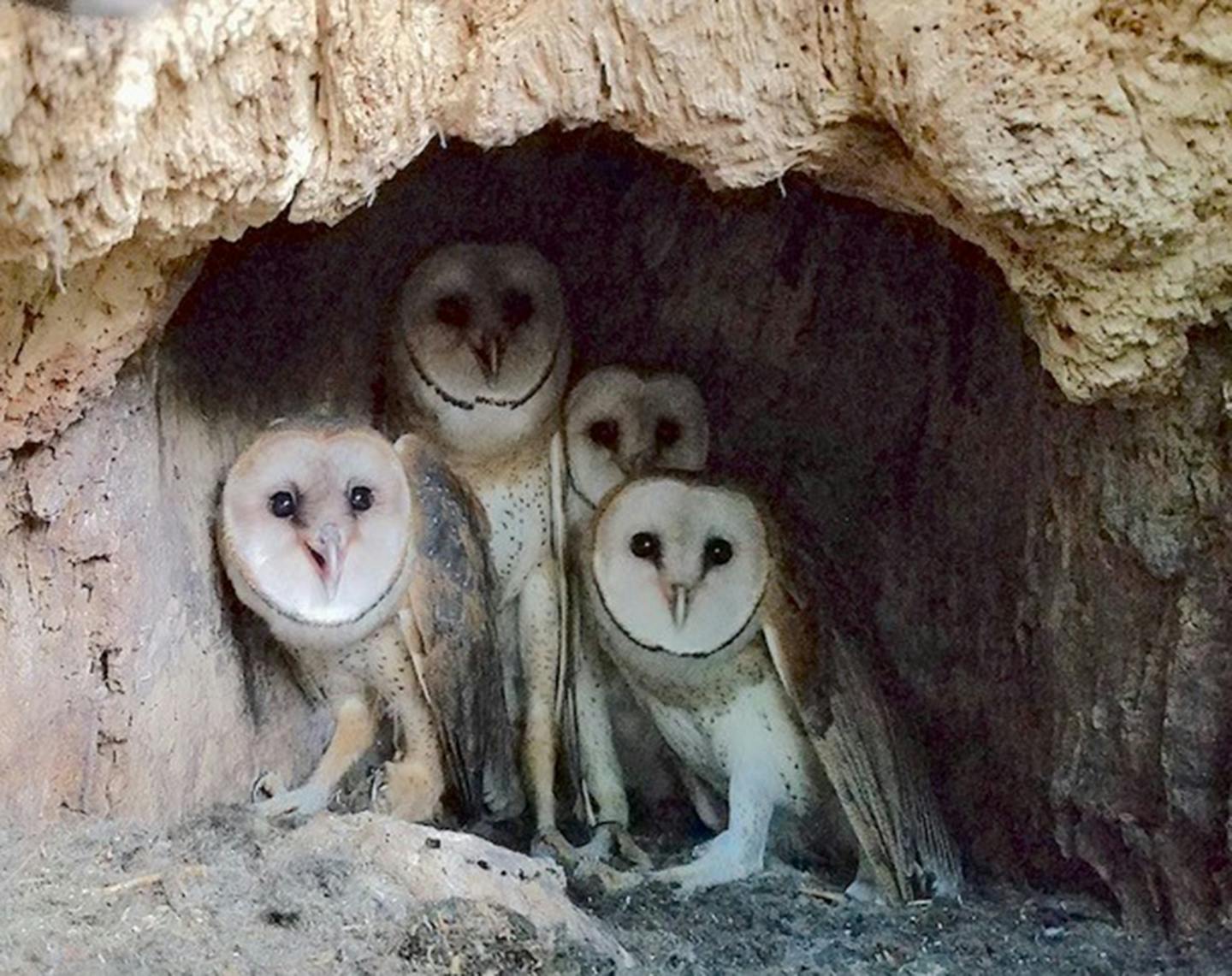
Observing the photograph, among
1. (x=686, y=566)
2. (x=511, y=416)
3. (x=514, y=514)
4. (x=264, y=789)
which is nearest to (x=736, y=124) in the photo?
(x=686, y=566)

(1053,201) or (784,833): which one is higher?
(1053,201)

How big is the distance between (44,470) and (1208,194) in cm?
132

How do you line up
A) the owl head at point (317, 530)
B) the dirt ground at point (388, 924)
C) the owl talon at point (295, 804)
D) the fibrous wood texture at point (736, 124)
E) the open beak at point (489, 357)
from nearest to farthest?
the fibrous wood texture at point (736, 124)
the dirt ground at point (388, 924)
the owl talon at point (295, 804)
the owl head at point (317, 530)
the open beak at point (489, 357)

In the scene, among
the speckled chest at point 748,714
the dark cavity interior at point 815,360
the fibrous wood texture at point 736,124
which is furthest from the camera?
the speckled chest at point 748,714

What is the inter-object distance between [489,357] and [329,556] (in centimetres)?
48

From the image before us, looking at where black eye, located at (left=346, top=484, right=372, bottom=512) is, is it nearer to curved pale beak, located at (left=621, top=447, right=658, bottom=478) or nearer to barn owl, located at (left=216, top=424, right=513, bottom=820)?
barn owl, located at (left=216, top=424, right=513, bottom=820)

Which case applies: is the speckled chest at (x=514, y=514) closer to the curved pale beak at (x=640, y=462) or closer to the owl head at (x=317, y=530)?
the curved pale beak at (x=640, y=462)

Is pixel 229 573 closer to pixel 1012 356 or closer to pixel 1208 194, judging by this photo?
pixel 1012 356

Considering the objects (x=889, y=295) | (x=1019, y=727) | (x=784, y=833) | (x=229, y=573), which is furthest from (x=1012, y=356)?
(x=229, y=573)

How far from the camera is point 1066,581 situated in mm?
2438

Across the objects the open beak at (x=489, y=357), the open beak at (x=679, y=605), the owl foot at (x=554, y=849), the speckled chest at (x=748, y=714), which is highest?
the open beak at (x=489, y=357)

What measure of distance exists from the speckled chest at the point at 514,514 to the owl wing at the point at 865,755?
0.45 m

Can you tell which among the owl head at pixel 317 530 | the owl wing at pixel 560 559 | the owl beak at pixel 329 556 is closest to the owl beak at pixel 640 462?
the owl wing at pixel 560 559

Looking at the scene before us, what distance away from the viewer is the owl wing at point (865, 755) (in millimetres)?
2607
